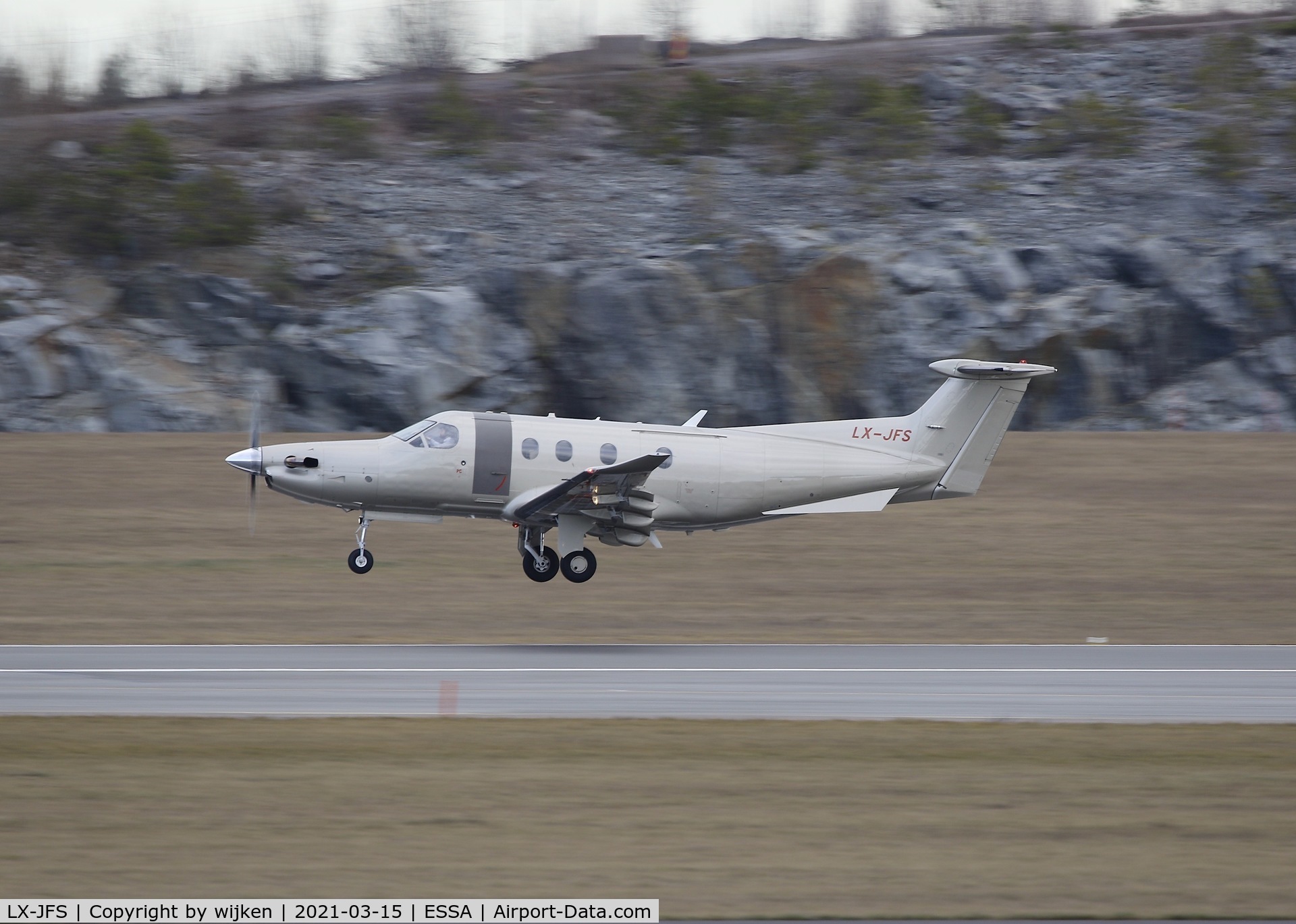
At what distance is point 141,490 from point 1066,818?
2573 cm

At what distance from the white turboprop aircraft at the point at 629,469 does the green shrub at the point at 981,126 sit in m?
30.0

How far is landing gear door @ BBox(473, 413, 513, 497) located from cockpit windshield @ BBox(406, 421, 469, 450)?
41 cm

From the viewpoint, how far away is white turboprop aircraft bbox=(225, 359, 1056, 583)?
77.3 ft

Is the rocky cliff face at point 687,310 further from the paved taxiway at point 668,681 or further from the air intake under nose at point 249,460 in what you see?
the paved taxiway at point 668,681

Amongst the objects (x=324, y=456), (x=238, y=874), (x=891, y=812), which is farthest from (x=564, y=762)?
(x=324, y=456)

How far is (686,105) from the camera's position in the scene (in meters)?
53.3

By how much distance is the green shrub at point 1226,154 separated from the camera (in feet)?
165

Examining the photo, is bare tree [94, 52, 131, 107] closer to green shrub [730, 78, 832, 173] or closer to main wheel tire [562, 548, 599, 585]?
green shrub [730, 78, 832, 173]

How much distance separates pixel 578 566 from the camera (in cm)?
2441

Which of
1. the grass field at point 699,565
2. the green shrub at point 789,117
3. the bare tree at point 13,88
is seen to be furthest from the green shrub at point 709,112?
the bare tree at point 13,88

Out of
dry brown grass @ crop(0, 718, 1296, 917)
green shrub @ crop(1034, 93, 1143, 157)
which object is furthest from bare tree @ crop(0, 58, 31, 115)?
dry brown grass @ crop(0, 718, 1296, 917)

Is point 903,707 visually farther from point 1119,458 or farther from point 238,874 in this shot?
point 1119,458

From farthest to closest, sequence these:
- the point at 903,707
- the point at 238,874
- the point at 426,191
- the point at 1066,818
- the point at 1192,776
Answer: the point at 426,191 → the point at 903,707 → the point at 1192,776 → the point at 1066,818 → the point at 238,874

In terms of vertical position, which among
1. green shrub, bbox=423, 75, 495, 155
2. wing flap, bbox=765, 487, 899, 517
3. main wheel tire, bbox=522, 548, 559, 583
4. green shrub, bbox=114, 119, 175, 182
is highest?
green shrub, bbox=423, 75, 495, 155
